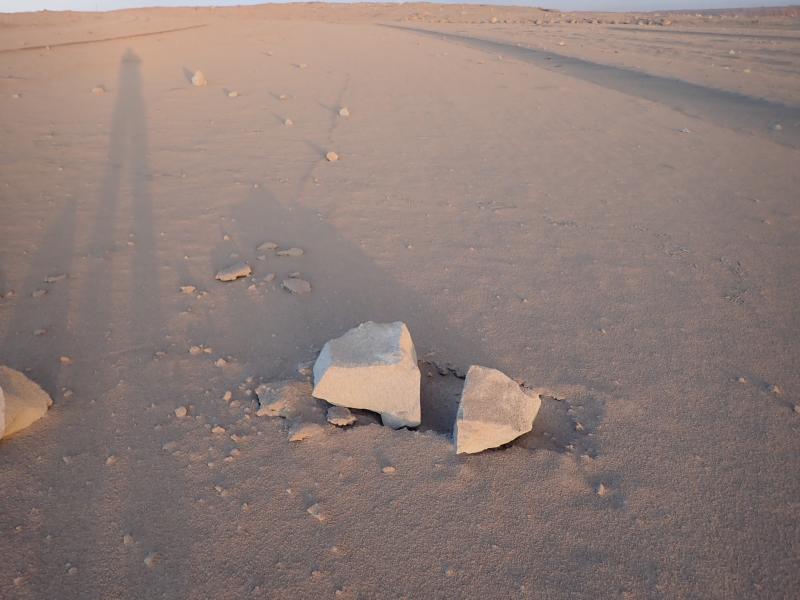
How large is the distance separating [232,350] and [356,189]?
8.11 feet

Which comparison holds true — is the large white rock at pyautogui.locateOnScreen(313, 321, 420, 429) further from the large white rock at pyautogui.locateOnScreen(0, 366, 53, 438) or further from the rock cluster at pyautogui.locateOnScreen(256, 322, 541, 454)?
the large white rock at pyautogui.locateOnScreen(0, 366, 53, 438)

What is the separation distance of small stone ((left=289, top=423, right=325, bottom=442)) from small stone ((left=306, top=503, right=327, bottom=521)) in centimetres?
33

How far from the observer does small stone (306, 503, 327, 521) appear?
6.34 ft

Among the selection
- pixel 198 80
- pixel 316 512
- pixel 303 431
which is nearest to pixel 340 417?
pixel 303 431

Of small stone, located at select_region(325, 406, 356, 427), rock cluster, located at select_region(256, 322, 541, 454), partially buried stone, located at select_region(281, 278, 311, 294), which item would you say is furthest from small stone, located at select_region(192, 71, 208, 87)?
small stone, located at select_region(325, 406, 356, 427)

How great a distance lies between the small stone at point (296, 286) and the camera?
129 inches

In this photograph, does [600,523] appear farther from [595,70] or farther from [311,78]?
[595,70]

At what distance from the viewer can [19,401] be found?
223 centimetres

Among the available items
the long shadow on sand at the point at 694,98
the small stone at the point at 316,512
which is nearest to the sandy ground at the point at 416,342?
the small stone at the point at 316,512

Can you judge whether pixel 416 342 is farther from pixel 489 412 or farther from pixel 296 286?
pixel 296 286

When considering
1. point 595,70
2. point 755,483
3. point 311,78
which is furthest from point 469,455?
point 595,70

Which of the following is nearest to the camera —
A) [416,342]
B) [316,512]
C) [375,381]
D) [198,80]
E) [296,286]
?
[316,512]

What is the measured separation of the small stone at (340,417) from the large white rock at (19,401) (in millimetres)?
1267

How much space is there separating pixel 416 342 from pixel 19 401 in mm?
1843
